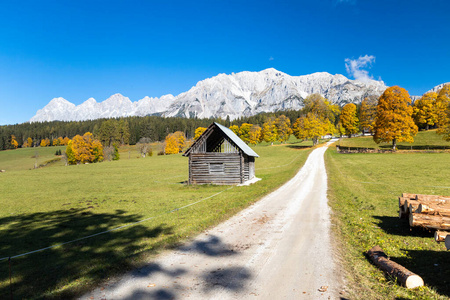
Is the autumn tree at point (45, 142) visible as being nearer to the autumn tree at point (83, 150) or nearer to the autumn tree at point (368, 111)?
the autumn tree at point (83, 150)

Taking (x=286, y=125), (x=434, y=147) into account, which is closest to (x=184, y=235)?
(x=434, y=147)

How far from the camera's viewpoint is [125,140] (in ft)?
469

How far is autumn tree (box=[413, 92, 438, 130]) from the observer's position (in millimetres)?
73250

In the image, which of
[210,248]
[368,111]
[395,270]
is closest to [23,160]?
[210,248]

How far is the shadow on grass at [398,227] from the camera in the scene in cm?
991

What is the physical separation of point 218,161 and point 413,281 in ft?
74.9

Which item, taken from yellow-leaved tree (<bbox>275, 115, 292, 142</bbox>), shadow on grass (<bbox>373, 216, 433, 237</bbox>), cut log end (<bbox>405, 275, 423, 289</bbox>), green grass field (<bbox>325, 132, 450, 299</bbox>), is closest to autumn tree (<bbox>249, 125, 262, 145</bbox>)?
yellow-leaved tree (<bbox>275, 115, 292, 142</bbox>)

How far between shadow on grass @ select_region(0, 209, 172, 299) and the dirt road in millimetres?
1258

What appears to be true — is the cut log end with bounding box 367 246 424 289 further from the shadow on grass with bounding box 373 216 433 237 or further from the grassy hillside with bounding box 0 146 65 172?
the grassy hillside with bounding box 0 146 65 172

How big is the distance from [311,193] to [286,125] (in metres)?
81.9

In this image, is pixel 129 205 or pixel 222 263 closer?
pixel 222 263

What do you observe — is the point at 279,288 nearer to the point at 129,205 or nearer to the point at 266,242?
the point at 266,242

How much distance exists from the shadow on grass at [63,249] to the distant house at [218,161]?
1300 cm

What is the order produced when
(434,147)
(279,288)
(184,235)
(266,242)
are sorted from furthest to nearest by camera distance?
(434,147)
(184,235)
(266,242)
(279,288)
